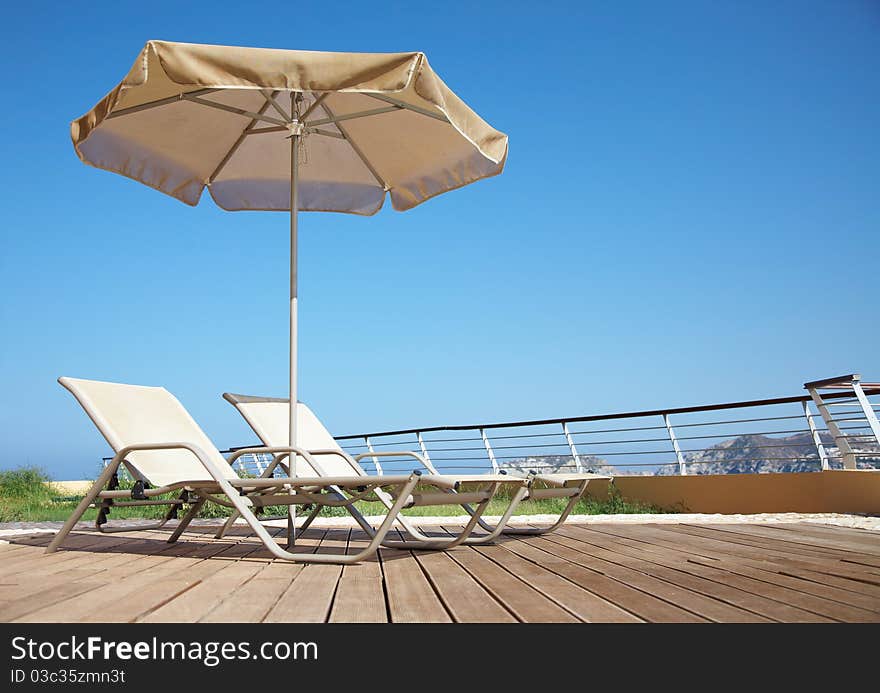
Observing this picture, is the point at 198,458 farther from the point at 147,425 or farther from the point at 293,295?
the point at 293,295

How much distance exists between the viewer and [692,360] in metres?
16.2

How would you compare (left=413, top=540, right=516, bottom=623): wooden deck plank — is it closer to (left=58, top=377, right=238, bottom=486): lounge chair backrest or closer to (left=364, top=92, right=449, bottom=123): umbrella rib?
(left=58, top=377, right=238, bottom=486): lounge chair backrest

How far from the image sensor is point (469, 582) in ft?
7.35

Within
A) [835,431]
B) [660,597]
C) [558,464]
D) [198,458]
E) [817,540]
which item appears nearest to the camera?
[660,597]

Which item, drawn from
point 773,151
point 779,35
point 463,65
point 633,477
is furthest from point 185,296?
point 773,151

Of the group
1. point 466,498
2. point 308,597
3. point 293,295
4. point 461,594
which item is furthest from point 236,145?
point 461,594

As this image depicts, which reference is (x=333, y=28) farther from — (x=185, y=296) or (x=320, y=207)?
(x=320, y=207)

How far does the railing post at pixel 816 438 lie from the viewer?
589 cm

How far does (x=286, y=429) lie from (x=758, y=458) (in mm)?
4569

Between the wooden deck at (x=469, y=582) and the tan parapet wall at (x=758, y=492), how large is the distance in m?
2.03

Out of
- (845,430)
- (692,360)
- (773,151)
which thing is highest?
(773,151)

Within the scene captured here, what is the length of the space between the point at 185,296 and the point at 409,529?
1604cm

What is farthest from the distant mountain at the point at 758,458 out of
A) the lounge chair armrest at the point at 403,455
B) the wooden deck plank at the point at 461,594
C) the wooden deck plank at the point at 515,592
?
the wooden deck plank at the point at 461,594

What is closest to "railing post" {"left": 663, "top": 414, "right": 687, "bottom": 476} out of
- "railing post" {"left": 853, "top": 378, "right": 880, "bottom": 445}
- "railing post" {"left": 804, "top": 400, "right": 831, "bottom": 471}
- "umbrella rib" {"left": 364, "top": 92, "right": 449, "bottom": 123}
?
"railing post" {"left": 804, "top": 400, "right": 831, "bottom": 471}
